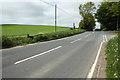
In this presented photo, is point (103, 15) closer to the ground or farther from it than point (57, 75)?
farther from it

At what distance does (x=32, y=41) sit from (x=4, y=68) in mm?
12945

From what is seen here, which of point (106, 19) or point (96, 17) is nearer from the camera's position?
point (106, 19)

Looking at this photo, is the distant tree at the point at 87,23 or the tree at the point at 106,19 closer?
the tree at the point at 106,19

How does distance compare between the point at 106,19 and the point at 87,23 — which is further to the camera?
the point at 87,23

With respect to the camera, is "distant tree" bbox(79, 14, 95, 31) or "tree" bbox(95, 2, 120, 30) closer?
"tree" bbox(95, 2, 120, 30)

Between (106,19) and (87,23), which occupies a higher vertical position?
(106,19)

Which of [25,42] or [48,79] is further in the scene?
[25,42]

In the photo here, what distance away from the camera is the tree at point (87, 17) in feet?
275

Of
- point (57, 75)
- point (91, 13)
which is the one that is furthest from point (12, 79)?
point (91, 13)

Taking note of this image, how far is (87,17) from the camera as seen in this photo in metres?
85.7

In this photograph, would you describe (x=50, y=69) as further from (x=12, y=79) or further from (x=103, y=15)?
(x=103, y=15)

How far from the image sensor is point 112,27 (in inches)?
3155

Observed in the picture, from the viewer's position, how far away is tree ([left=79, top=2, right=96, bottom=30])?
275 feet

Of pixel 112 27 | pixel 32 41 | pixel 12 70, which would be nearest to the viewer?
pixel 12 70
